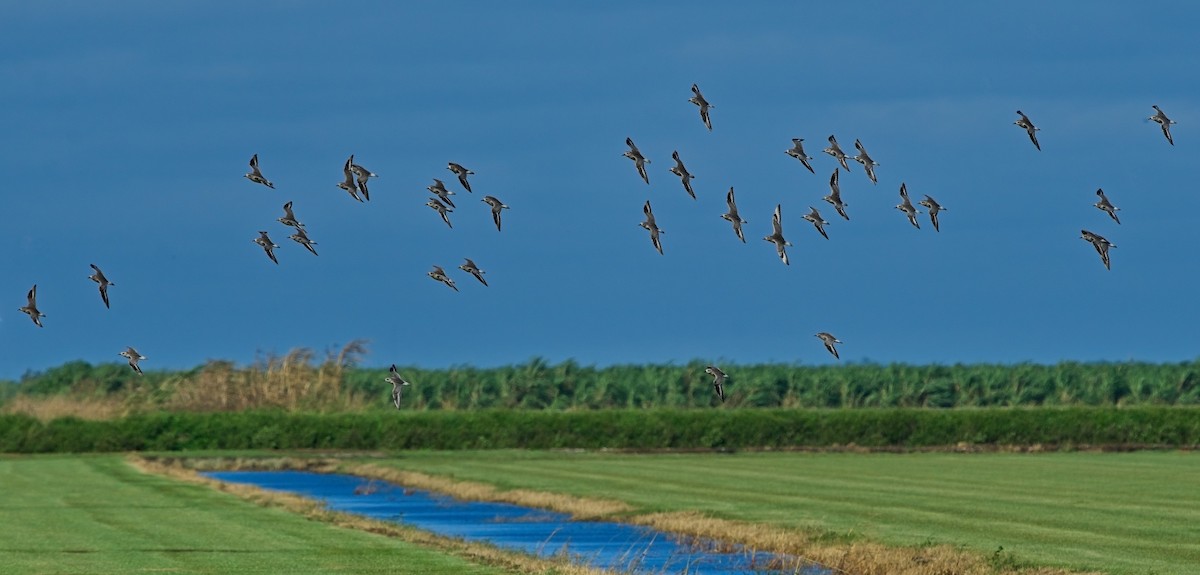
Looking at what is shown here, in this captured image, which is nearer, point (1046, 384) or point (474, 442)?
point (474, 442)

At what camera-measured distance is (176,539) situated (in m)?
30.6

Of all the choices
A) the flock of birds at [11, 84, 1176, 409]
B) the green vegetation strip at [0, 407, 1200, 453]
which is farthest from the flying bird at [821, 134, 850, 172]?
the green vegetation strip at [0, 407, 1200, 453]

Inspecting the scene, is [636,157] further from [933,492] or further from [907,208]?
[933,492]

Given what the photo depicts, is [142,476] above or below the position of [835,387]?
below

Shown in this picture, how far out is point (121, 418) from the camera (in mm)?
69000

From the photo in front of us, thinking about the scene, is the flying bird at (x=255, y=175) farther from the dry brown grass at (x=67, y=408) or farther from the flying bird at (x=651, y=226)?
the dry brown grass at (x=67, y=408)

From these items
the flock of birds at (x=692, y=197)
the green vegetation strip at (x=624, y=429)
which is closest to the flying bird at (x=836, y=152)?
the flock of birds at (x=692, y=197)

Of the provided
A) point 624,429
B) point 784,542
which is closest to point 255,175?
point 784,542

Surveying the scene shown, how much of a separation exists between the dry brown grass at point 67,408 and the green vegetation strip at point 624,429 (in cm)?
128

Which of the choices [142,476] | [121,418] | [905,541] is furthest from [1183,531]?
[121,418]

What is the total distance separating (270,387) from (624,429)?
15.3m

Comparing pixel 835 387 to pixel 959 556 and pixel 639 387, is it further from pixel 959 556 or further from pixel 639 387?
pixel 959 556

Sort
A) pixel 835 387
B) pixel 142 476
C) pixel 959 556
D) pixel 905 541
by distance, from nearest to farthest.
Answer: pixel 959 556
pixel 905 541
pixel 142 476
pixel 835 387

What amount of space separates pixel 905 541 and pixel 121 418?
46.8 m
